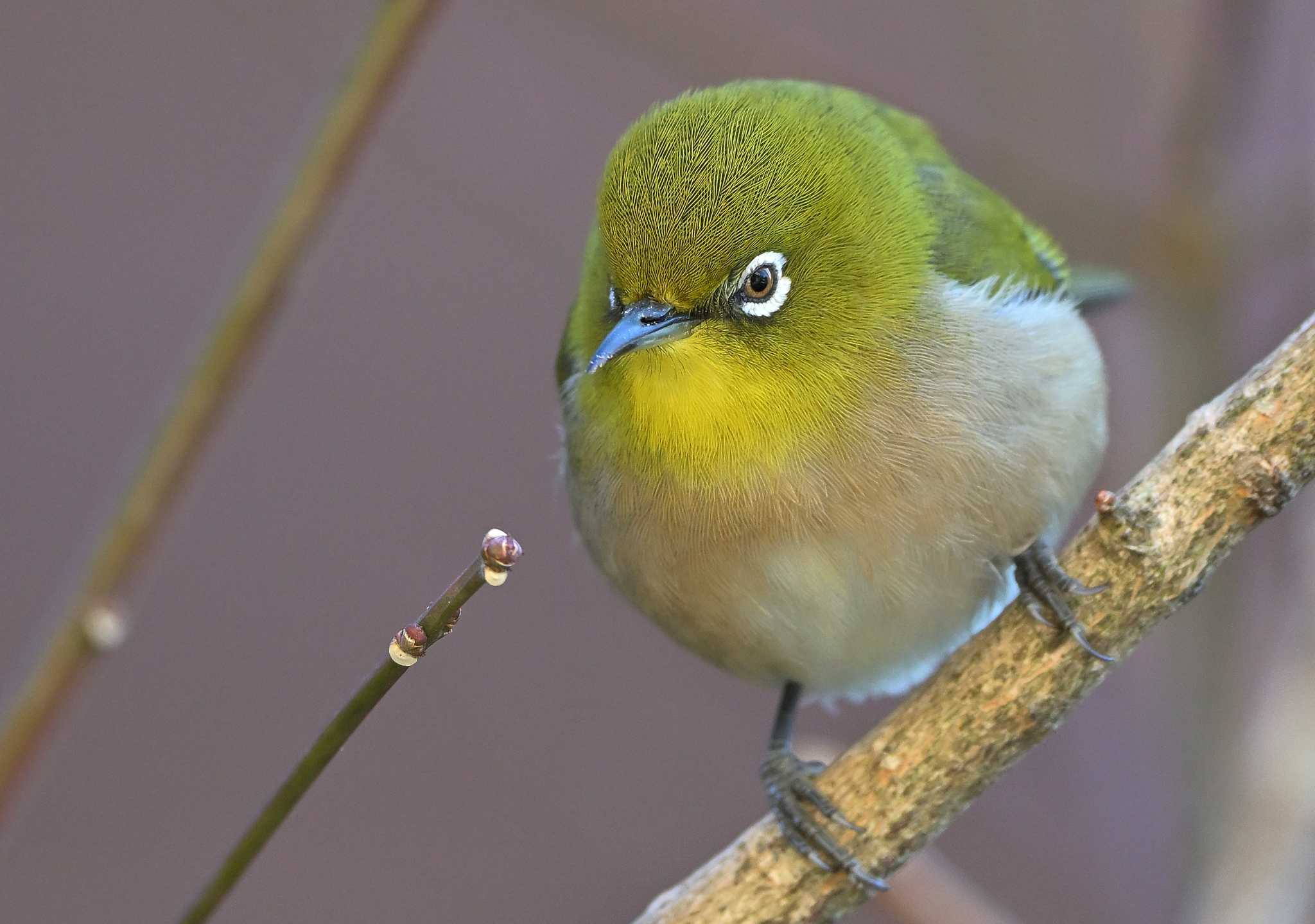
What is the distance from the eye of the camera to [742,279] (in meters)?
3.34

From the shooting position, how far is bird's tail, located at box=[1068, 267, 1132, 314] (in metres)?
4.43

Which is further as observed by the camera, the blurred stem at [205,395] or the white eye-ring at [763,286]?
the white eye-ring at [763,286]

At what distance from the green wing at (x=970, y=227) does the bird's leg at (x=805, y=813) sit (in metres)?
1.31

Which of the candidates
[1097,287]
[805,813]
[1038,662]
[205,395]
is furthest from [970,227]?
[205,395]

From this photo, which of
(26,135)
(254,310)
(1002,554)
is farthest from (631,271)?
(26,135)

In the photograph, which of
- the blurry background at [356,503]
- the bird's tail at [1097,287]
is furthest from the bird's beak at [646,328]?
the blurry background at [356,503]

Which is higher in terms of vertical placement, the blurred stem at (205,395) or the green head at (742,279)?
the green head at (742,279)

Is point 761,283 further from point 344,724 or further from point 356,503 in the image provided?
point 356,503

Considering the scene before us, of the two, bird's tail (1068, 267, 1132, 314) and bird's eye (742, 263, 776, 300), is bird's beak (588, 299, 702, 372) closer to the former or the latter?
bird's eye (742, 263, 776, 300)

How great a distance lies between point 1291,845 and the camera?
3.38 meters

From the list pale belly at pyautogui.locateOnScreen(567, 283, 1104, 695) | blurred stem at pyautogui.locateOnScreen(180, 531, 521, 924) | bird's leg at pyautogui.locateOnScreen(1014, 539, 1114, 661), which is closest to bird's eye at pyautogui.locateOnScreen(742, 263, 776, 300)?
pale belly at pyautogui.locateOnScreen(567, 283, 1104, 695)

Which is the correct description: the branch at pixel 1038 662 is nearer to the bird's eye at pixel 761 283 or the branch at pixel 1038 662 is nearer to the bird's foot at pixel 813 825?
the bird's foot at pixel 813 825

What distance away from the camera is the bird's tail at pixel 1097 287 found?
14.5 ft

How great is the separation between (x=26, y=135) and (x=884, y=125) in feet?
16.1
